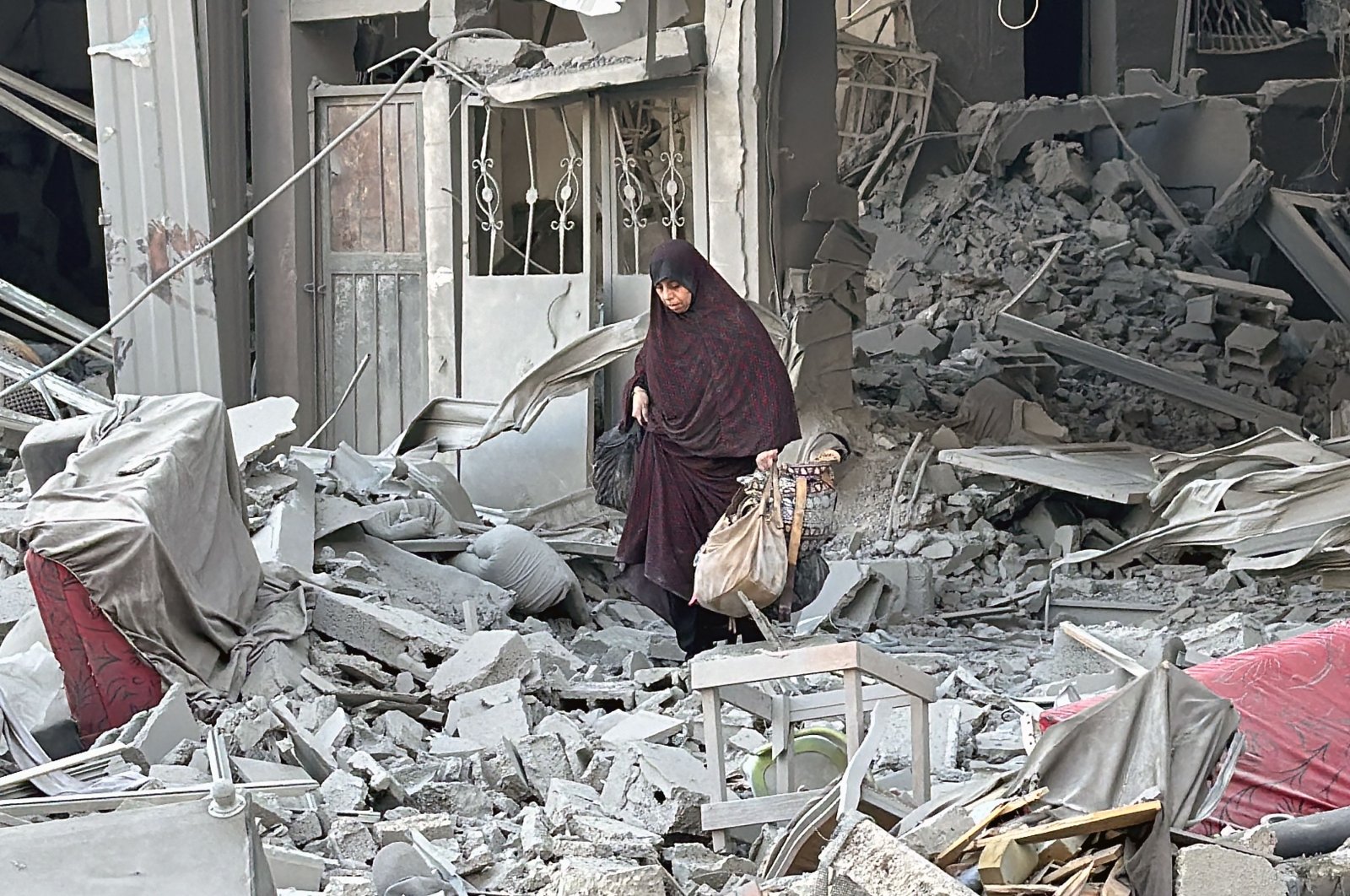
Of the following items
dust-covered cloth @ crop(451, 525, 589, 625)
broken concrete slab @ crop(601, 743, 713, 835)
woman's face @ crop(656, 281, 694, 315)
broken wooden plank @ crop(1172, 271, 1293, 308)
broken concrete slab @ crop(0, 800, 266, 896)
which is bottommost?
dust-covered cloth @ crop(451, 525, 589, 625)

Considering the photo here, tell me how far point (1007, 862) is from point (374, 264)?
796cm

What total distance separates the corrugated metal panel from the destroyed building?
27 millimetres

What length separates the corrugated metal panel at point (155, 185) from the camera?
10141 mm

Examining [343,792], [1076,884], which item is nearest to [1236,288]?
[343,792]

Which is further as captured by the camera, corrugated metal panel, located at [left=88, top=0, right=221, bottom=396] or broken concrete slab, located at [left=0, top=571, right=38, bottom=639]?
corrugated metal panel, located at [left=88, top=0, right=221, bottom=396]

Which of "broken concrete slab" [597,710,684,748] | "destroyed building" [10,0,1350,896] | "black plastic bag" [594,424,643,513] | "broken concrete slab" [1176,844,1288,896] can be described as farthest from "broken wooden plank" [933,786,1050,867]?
"black plastic bag" [594,424,643,513]

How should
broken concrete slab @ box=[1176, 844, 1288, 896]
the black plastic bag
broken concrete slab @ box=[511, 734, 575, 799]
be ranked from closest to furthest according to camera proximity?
broken concrete slab @ box=[1176, 844, 1288, 896]
broken concrete slab @ box=[511, 734, 575, 799]
the black plastic bag

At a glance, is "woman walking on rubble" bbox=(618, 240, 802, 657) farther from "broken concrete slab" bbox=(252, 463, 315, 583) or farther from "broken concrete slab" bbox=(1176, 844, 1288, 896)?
"broken concrete slab" bbox=(1176, 844, 1288, 896)

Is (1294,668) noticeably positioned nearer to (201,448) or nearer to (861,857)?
(861,857)

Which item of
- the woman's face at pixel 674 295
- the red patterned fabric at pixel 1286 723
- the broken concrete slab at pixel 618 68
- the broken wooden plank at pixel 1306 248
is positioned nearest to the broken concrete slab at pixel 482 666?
the woman's face at pixel 674 295

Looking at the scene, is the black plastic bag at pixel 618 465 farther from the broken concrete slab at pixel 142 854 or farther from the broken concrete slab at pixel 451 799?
the broken concrete slab at pixel 142 854

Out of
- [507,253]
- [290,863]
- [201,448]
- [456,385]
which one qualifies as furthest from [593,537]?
[290,863]

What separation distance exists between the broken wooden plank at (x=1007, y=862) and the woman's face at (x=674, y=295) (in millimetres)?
3466

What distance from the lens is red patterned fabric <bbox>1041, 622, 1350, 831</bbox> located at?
4504 millimetres
